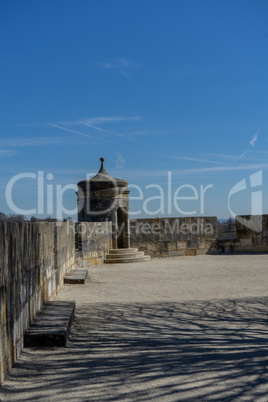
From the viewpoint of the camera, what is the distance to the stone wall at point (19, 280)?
3227 mm

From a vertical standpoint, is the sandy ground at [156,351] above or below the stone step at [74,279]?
below

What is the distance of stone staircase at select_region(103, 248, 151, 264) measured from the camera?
12586 mm

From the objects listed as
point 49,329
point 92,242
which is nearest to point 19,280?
point 49,329

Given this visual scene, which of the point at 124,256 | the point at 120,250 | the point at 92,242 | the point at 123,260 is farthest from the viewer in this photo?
the point at 120,250

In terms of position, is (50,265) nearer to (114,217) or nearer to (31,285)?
(31,285)

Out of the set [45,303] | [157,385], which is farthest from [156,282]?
[157,385]

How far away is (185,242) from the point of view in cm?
1445

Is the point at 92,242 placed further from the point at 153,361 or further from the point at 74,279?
the point at 153,361

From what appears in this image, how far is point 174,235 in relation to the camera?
560 inches

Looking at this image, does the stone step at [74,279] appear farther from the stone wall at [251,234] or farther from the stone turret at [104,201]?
the stone wall at [251,234]

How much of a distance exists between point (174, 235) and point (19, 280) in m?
10.6

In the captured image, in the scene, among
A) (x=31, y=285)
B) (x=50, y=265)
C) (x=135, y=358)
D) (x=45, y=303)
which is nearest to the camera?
(x=135, y=358)

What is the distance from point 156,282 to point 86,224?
3.47 m

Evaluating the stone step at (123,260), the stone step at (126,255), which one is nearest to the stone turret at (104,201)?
the stone step at (126,255)
